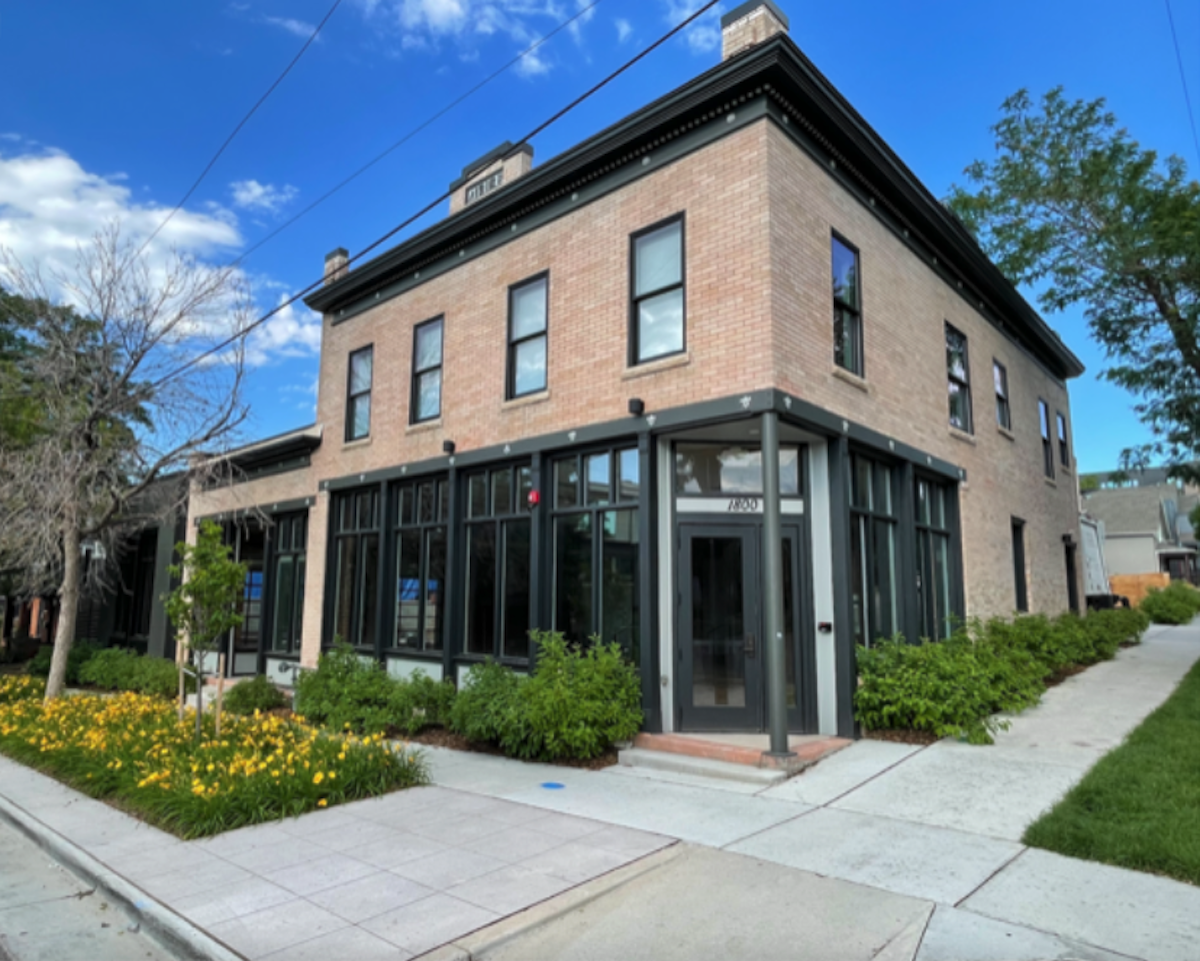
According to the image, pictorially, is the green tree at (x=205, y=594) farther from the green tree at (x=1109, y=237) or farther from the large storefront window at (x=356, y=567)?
the green tree at (x=1109, y=237)

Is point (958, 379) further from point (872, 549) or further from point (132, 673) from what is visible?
point (132, 673)

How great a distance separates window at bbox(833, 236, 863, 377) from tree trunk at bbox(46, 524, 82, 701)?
457 inches

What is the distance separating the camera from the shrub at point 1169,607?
1017 inches

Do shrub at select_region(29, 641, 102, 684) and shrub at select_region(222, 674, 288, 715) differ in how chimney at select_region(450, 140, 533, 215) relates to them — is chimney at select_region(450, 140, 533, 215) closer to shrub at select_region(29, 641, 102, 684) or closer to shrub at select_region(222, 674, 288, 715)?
shrub at select_region(222, 674, 288, 715)

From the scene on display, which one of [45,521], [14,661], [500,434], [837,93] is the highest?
[837,93]

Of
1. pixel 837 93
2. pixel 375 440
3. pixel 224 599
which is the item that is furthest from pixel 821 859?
pixel 375 440

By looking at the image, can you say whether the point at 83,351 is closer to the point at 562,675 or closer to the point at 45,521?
the point at 45,521

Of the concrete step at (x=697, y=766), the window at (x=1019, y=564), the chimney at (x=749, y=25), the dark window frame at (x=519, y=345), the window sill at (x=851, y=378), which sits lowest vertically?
the concrete step at (x=697, y=766)

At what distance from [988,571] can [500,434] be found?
8.87 meters

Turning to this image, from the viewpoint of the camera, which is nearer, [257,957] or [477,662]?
[257,957]

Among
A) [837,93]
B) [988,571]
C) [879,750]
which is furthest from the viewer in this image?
[988,571]


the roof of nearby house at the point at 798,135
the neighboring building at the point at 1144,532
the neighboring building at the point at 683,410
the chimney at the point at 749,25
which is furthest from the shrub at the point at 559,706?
the neighboring building at the point at 1144,532

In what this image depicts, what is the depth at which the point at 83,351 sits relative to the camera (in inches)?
488

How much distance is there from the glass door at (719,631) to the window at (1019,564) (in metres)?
9.04
